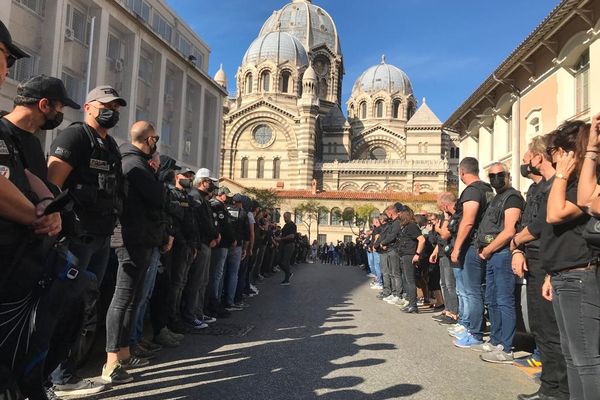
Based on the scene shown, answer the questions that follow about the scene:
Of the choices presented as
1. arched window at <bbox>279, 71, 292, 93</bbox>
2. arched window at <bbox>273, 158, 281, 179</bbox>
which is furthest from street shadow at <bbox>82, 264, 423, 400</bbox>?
arched window at <bbox>279, 71, 292, 93</bbox>

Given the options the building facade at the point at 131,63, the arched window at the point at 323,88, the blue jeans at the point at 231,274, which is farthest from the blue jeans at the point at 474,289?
the arched window at the point at 323,88

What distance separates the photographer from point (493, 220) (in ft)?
17.4

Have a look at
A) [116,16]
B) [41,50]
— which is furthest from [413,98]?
[41,50]

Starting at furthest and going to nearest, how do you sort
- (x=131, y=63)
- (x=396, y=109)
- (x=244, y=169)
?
1. (x=396, y=109)
2. (x=244, y=169)
3. (x=131, y=63)

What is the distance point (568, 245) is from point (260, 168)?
50853 millimetres

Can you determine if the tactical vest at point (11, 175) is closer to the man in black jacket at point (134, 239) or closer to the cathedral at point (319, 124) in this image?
the man in black jacket at point (134, 239)

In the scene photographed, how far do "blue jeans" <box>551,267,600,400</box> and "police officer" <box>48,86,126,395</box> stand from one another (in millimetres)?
3062

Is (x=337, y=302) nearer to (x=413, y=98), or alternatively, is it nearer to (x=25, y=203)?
(x=25, y=203)

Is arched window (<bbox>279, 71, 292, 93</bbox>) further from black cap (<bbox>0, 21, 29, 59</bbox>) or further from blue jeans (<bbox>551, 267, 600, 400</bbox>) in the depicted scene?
black cap (<bbox>0, 21, 29, 59</bbox>)

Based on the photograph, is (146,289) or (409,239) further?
(409,239)

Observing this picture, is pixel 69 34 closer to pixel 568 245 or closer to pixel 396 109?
pixel 568 245

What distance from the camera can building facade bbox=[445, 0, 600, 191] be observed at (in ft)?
41.0

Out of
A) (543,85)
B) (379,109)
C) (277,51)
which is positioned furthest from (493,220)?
(379,109)

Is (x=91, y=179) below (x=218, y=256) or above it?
above
